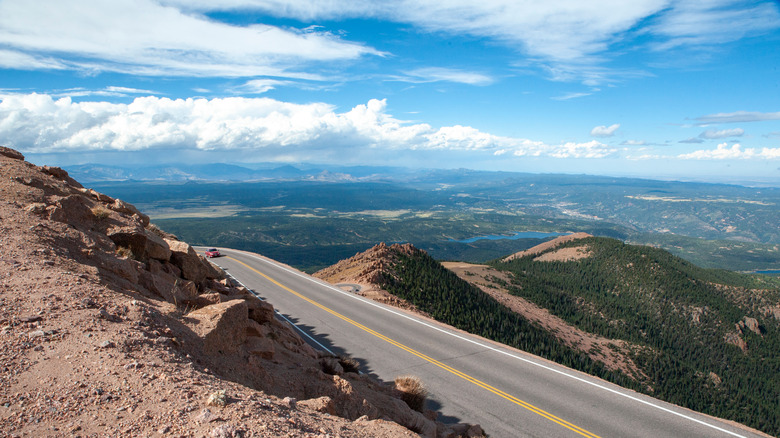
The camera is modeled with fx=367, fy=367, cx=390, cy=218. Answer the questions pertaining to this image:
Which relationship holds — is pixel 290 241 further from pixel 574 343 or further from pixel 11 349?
pixel 11 349

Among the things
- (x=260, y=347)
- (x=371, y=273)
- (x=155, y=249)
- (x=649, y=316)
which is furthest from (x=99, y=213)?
(x=649, y=316)

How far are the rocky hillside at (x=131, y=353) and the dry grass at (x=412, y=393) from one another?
24 cm

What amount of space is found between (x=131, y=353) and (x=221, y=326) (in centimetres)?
188

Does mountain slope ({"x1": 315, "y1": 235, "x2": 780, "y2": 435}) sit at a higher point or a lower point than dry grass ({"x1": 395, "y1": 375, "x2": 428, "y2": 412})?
lower

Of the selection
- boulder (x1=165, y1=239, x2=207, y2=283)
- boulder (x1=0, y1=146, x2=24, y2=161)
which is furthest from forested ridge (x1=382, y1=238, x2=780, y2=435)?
A: boulder (x1=0, y1=146, x2=24, y2=161)

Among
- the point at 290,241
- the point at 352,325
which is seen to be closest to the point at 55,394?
the point at 352,325

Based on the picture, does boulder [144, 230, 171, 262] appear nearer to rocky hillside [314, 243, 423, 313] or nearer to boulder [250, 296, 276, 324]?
boulder [250, 296, 276, 324]

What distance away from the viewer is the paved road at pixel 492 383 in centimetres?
1104

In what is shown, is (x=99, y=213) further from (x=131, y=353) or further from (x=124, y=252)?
(x=131, y=353)

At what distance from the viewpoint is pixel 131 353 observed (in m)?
5.35

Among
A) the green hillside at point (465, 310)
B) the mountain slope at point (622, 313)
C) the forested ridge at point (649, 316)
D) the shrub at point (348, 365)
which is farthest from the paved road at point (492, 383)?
the forested ridge at point (649, 316)

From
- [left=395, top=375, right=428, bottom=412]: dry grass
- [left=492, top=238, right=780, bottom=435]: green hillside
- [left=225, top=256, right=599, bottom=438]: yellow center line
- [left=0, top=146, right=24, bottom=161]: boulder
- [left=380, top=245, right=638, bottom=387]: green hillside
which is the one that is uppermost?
[left=0, top=146, right=24, bottom=161]: boulder

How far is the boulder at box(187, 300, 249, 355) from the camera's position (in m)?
6.85

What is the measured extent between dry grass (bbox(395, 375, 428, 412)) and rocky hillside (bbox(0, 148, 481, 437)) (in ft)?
0.78
